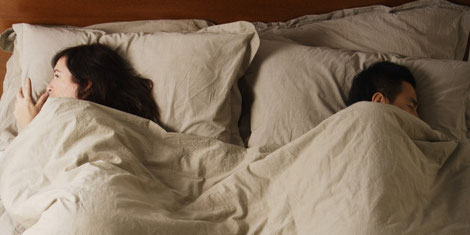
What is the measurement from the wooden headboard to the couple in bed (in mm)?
261

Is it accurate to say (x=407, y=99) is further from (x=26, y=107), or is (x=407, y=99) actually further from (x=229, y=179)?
(x=26, y=107)

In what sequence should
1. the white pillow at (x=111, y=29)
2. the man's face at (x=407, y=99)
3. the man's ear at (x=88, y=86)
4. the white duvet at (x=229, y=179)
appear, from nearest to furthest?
the white duvet at (x=229, y=179) < the man's face at (x=407, y=99) < the man's ear at (x=88, y=86) < the white pillow at (x=111, y=29)

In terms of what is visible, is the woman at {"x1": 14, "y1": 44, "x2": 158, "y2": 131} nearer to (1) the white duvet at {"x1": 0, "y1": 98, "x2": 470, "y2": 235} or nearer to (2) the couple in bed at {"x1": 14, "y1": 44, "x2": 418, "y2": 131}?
(2) the couple in bed at {"x1": 14, "y1": 44, "x2": 418, "y2": 131}

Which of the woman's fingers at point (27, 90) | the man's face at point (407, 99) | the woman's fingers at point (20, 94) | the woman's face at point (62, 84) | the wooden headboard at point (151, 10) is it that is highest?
the wooden headboard at point (151, 10)

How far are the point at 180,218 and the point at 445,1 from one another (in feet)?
3.85

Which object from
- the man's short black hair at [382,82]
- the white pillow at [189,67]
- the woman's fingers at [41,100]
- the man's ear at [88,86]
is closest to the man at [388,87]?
the man's short black hair at [382,82]

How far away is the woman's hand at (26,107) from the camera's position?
1582 millimetres

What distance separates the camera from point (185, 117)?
5.10 feet

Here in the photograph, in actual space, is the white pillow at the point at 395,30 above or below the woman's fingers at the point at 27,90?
above

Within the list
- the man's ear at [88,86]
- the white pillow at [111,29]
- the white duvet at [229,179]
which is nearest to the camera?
the white duvet at [229,179]

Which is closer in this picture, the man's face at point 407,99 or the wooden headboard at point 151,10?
the man's face at point 407,99

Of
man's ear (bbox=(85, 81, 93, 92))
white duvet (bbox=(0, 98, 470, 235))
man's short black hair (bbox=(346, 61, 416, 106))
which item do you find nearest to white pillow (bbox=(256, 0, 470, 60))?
man's short black hair (bbox=(346, 61, 416, 106))

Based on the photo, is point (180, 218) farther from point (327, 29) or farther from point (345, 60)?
point (327, 29)

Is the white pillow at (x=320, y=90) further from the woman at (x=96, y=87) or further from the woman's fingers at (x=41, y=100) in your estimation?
the woman's fingers at (x=41, y=100)
